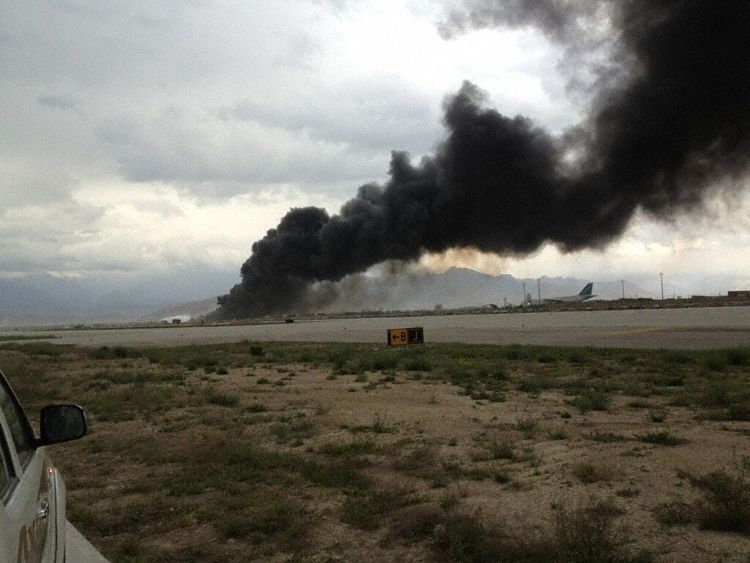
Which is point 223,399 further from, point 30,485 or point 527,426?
point 30,485

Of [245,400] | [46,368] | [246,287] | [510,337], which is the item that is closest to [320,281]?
[246,287]

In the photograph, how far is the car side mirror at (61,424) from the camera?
3.45 m

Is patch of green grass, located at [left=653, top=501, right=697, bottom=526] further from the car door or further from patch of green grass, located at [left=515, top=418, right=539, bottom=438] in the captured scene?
the car door

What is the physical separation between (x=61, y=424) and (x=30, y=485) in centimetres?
65

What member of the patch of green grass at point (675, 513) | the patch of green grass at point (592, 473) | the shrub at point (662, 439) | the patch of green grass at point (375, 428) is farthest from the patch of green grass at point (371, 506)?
the shrub at point (662, 439)

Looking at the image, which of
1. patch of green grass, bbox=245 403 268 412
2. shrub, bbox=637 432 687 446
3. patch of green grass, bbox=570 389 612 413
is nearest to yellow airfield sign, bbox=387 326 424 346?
patch of green grass, bbox=245 403 268 412

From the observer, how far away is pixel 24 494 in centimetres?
274

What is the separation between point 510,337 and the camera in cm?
3597

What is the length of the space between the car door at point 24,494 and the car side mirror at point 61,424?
0.09 meters

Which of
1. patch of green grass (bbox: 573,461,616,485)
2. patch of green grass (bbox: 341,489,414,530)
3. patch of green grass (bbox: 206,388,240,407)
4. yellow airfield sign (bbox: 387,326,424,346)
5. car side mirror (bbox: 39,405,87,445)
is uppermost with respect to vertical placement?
car side mirror (bbox: 39,405,87,445)

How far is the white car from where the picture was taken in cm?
232

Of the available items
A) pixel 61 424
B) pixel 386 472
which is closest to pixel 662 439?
pixel 386 472

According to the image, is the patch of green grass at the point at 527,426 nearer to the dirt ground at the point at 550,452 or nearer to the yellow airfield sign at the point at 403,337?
the dirt ground at the point at 550,452

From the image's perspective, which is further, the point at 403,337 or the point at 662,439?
the point at 403,337
